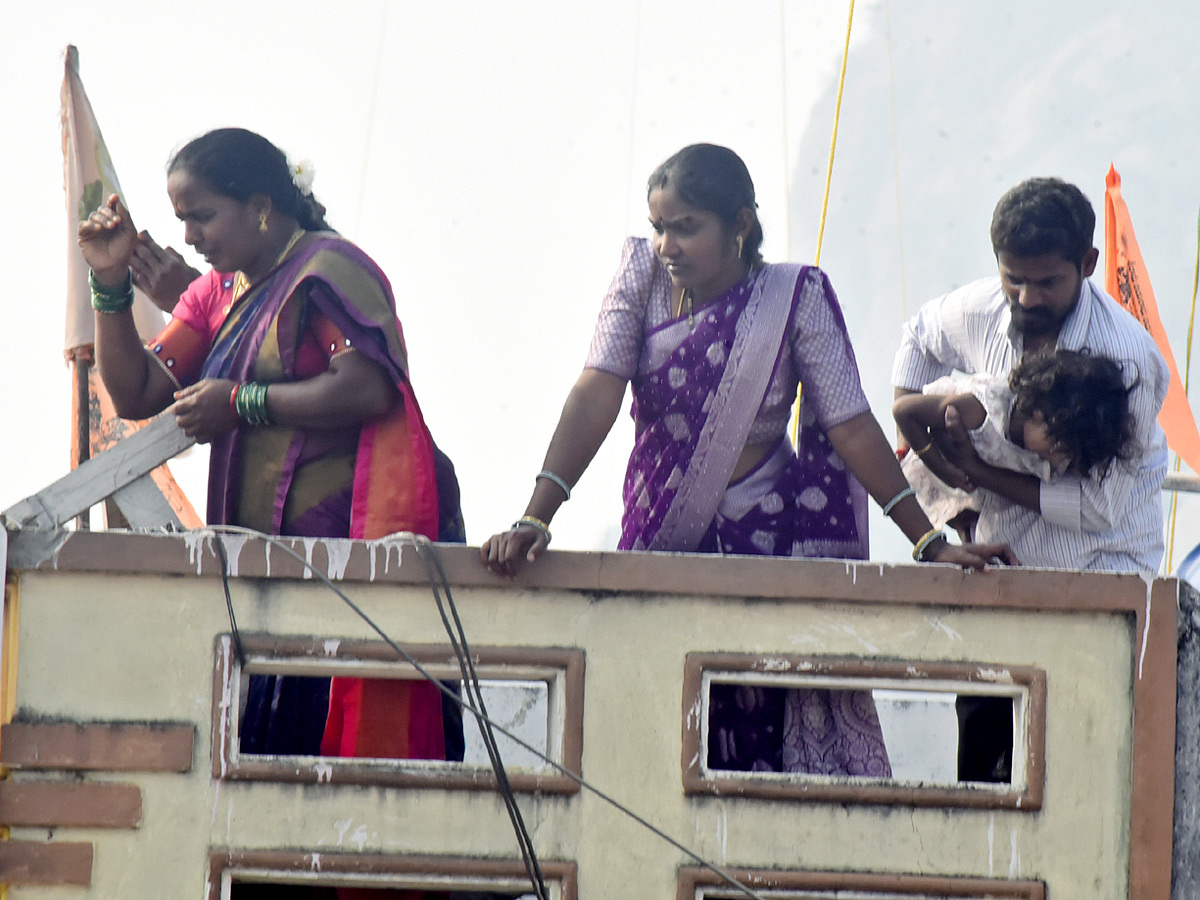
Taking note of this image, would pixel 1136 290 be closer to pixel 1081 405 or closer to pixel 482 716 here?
pixel 1081 405

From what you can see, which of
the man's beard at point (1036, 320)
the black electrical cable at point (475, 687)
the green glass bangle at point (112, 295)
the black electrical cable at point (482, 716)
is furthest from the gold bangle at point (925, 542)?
the green glass bangle at point (112, 295)

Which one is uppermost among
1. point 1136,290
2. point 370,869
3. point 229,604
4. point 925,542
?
point 1136,290

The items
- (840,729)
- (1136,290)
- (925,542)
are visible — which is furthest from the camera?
(1136,290)

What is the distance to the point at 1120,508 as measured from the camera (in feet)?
9.32

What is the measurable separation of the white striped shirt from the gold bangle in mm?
315

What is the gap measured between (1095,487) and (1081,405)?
0.62 feet

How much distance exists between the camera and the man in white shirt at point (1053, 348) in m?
2.84

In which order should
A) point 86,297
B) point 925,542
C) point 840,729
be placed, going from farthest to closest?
point 86,297
point 840,729
point 925,542

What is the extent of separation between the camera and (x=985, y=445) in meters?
2.88

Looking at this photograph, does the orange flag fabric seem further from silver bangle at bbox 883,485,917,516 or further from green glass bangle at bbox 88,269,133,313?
silver bangle at bbox 883,485,917,516

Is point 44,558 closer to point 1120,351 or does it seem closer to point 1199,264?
point 1120,351

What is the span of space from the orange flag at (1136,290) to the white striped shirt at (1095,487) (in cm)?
259

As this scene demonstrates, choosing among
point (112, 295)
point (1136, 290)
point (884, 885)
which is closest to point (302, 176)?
point (112, 295)

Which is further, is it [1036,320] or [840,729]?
[1036,320]
